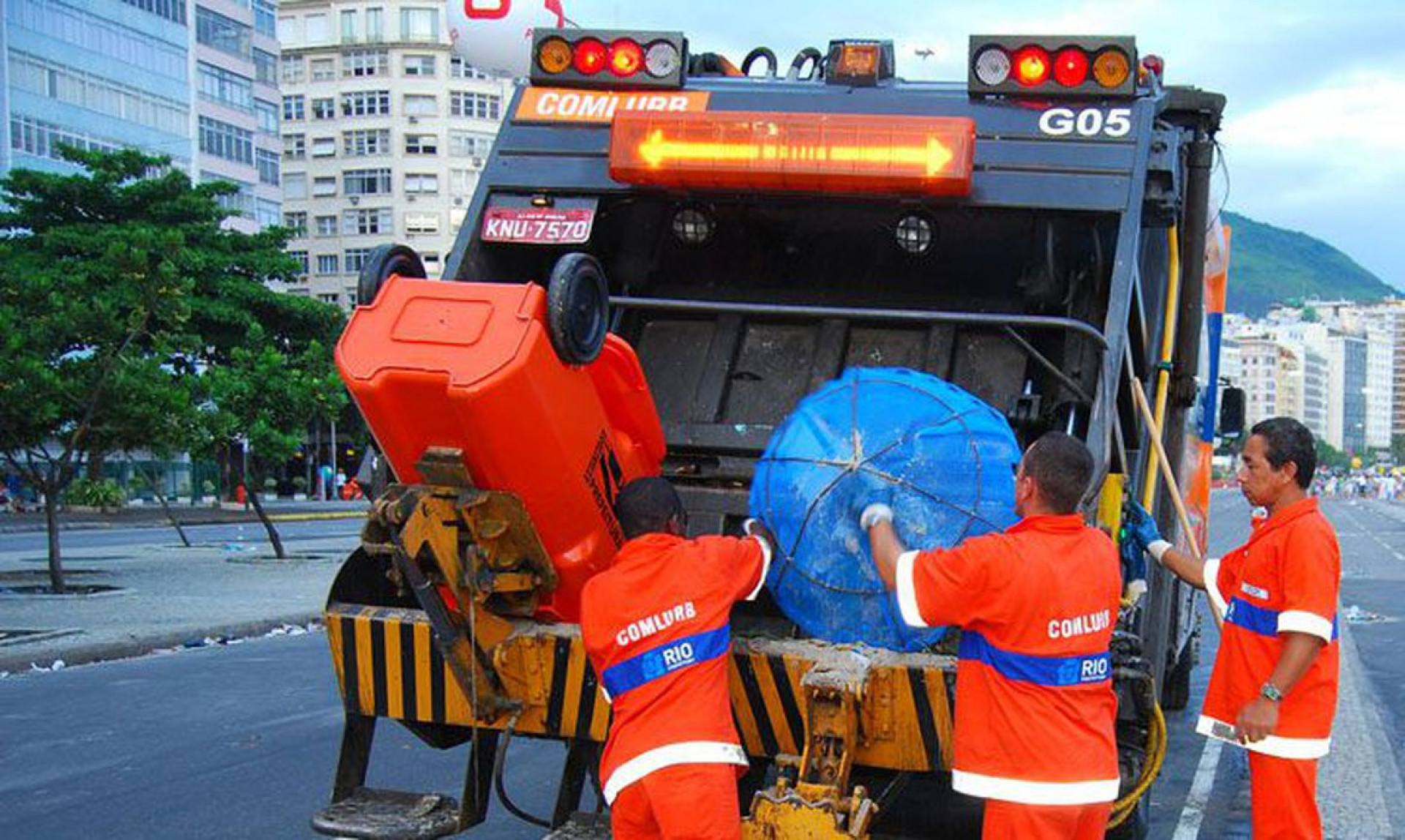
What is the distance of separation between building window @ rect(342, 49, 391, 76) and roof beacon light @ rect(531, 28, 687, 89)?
8090cm

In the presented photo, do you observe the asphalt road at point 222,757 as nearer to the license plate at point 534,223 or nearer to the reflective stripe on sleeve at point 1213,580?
the reflective stripe on sleeve at point 1213,580

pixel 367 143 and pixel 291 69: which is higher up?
Answer: pixel 291 69

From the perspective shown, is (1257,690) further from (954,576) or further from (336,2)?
(336,2)

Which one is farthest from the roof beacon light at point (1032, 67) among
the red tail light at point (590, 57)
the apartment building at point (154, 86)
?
the apartment building at point (154, 86)

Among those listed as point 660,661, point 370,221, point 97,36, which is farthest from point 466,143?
point 660,661

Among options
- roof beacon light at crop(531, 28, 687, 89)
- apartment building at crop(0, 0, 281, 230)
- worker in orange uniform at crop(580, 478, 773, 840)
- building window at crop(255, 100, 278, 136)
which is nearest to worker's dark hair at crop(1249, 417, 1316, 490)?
worker in orange uniform at crop(580, 478, 773, 840)

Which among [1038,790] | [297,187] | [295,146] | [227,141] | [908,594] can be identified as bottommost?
[1038,790]

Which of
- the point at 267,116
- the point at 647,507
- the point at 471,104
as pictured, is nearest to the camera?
the point at 647,507

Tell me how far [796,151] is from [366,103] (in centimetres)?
8266

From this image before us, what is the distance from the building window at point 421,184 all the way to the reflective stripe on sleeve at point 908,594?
80.9 metres

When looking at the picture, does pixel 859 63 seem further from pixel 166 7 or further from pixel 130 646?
pixel 166 7

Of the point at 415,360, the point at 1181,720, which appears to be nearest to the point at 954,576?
the point at 415,360

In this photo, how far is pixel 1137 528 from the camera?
4.67 meters

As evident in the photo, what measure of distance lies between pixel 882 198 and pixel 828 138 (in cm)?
29
